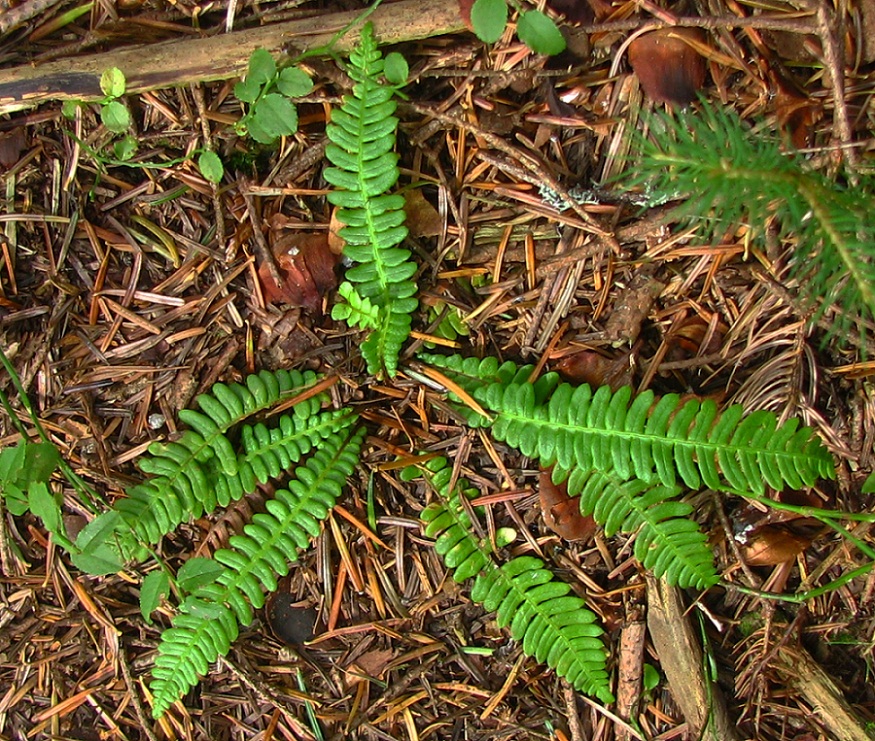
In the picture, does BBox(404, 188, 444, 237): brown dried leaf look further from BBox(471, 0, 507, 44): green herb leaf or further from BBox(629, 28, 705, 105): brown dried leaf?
BBox(629, 28, 705, 105): brown dried leaf

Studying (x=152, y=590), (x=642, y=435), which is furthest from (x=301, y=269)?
(x=642, y=435)

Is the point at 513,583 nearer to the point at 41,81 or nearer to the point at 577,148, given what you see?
the point at 577,148

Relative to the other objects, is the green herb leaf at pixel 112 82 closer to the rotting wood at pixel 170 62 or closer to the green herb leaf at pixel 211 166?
the rotting wood at pixel 170 62

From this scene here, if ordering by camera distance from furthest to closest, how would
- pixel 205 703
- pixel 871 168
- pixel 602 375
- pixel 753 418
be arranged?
pixel 205 703 → pixel 602 375 → pixel 753 418 → pixel 871 168

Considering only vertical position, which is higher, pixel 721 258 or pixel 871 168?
pixel 871 168

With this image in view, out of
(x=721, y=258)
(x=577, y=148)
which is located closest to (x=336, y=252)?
(x=577, y=148)

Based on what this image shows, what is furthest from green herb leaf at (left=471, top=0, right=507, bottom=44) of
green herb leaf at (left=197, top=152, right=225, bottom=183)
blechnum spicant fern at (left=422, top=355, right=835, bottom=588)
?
blechnum spicant fern at (left=422, top=355, right=835, bottom=588)
